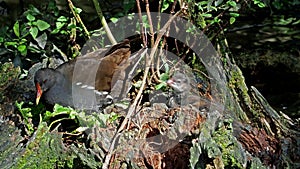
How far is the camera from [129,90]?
2934mm

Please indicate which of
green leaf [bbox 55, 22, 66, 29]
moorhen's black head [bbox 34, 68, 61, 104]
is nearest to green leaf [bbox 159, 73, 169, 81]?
moorhen's black head [bbox 34, 68, 61, 104]

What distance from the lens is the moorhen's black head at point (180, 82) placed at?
2.79 metres

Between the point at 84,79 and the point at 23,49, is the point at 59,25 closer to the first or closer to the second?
the point at 23,49

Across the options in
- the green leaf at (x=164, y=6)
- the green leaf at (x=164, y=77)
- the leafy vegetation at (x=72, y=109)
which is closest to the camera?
the leafy vegetation at (x=72, y=109)

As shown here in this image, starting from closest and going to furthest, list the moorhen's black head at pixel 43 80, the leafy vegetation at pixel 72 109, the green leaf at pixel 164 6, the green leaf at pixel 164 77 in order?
the leafy vegetation at pixel 72 109 → the moorhen's black head at pixel 43 80 → the green leaf at pixel 164 77 → the green leaf at pixel 164 6

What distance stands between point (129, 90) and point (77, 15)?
487 millimetres

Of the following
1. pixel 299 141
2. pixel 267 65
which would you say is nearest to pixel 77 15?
pixel 299 141

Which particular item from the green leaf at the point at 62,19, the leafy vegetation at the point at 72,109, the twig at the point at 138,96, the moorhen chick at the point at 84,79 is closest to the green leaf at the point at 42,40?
the leafy vegetation at the point at 72,109

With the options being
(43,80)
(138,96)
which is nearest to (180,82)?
(138,96)

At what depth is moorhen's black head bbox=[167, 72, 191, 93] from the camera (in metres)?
2.79

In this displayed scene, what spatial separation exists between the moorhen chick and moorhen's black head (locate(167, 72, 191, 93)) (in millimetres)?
254

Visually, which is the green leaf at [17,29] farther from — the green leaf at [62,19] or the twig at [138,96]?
the twig at [138,96]

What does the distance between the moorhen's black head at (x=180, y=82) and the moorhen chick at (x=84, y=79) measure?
25 centimetres

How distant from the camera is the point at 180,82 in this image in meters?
2.83
